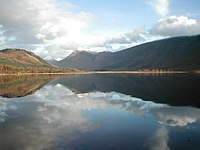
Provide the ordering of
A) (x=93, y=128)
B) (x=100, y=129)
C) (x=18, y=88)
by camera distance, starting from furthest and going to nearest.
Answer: (x=18, y=88), (x=93, y=128), (x=100, y=129)

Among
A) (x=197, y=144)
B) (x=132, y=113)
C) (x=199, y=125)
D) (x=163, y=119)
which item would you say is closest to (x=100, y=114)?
(x=132, y=113)

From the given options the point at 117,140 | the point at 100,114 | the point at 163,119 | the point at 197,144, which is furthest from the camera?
the point at 100,114

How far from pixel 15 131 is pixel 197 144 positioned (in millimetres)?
17574

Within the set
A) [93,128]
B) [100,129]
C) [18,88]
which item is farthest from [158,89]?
[100,129]

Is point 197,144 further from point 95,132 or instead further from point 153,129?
point 95,132

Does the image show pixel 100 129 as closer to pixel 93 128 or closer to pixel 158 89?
pixel 93 128

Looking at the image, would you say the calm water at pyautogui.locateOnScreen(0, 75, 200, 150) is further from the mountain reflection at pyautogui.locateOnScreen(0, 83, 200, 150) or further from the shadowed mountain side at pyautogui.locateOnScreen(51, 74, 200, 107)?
the shadowed mountain side at pyautogui.locateOnScreen(51, 74, 200, 107)

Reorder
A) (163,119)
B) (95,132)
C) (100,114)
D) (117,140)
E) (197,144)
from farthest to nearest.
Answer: (100,114) → (163,119) → (95,132) → (117,140) → (197,144)

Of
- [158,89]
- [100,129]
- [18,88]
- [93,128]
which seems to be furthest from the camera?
[18,88]

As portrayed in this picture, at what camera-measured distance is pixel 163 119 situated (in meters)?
34.2

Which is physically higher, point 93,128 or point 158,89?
point 158,89

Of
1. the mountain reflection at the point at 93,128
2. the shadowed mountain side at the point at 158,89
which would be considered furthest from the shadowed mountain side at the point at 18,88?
the mountain reflection at the point at 93,128

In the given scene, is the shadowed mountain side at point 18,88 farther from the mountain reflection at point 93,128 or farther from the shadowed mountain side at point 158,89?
the mountain reflection at point 93,128

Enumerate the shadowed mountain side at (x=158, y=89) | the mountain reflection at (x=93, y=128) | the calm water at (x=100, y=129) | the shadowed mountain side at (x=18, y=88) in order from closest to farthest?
the calm water at (x=100, y=129), the mountain reflection at (x=93, y=128), the shadowed mountain side at (x=158, y=89), the shadowed mountain side at (x=18, y=88)
